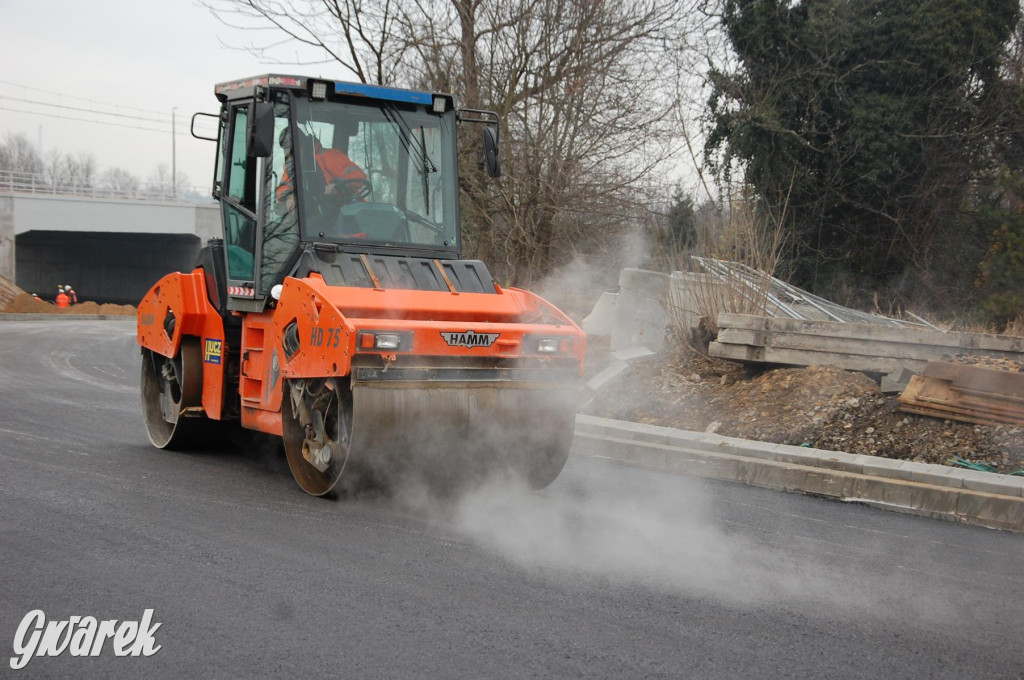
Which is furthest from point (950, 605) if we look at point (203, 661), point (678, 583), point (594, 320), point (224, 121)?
point (594, 320)

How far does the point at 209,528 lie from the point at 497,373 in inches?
77.9

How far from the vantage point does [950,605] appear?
16.3 ft

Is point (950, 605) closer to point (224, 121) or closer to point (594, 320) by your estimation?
point (224, 121)

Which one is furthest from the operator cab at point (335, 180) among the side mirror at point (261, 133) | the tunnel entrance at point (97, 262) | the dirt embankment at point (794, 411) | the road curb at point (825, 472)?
the tunnel entrance at point (97, 262)

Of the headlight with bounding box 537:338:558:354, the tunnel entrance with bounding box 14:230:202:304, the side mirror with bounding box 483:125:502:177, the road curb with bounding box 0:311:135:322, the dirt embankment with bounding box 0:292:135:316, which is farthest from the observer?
the tunnel entrance with bounding box 14:230:202:304

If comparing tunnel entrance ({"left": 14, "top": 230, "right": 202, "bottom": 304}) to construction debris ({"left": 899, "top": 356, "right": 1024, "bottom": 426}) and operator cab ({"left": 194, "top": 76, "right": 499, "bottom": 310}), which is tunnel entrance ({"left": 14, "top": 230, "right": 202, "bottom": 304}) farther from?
construction debris ({"left": 899, "top": 356, "right": 1024, "bottom": 426})

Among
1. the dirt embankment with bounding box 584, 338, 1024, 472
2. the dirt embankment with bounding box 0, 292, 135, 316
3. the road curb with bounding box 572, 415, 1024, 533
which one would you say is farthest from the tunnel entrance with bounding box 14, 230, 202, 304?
the road curb with bounding box 572, 415, 1024, 533

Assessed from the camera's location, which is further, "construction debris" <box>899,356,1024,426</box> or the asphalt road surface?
"construction debris" <box>899,356,1024,426</box>

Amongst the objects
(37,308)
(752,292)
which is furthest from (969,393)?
(37,308)

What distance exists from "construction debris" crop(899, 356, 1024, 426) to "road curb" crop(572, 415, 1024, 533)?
1.08 metres

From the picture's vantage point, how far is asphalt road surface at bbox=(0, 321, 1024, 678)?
3994 mm

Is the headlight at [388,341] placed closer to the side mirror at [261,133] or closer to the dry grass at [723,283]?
the side mirror at [261,133]

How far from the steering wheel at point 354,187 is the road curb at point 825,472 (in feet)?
11.8

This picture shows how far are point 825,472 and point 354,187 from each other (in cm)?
426
